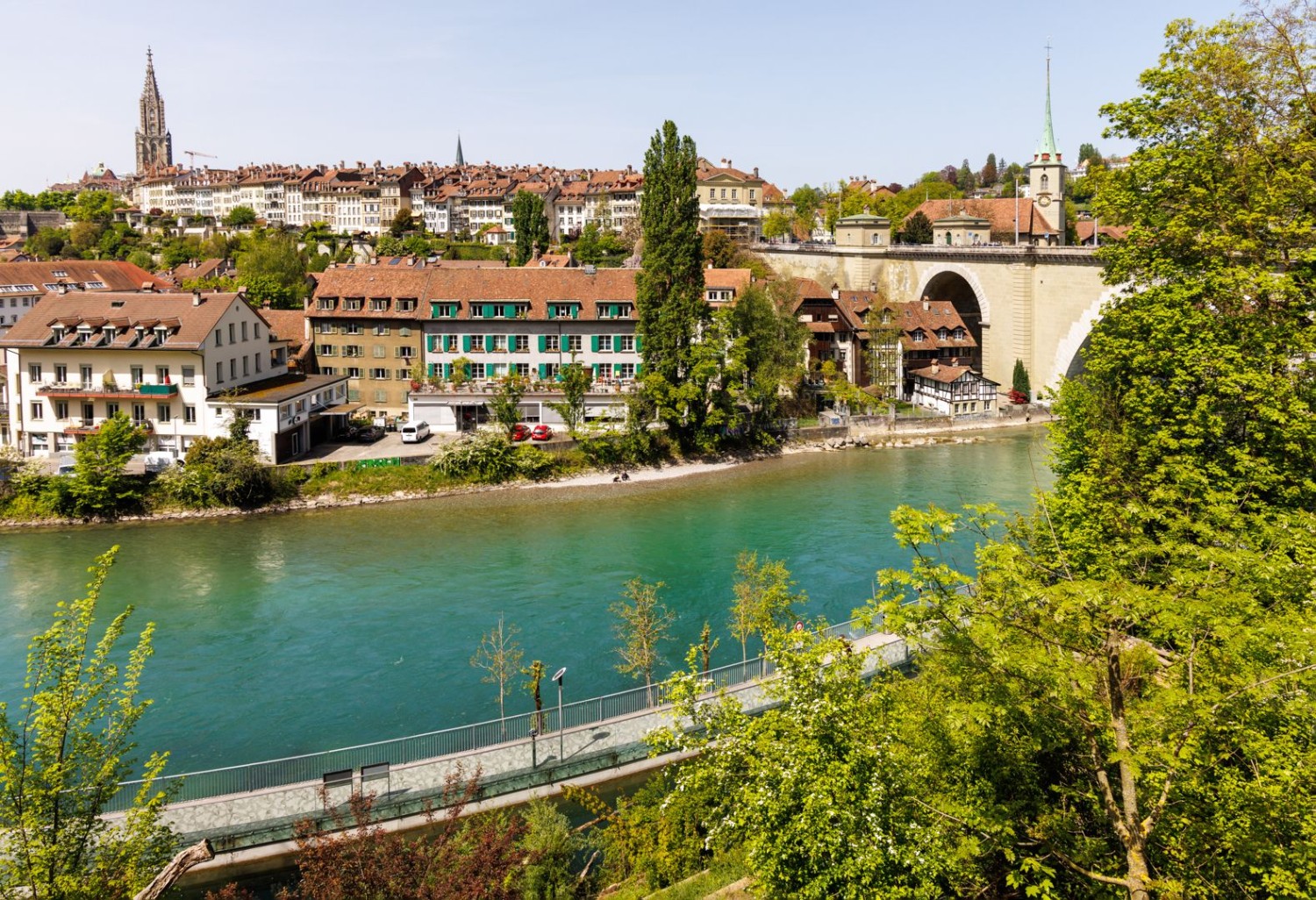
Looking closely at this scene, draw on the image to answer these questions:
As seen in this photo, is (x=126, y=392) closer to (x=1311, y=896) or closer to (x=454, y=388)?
(x=454, y=388)

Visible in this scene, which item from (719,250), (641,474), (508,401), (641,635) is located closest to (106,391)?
(508,401)

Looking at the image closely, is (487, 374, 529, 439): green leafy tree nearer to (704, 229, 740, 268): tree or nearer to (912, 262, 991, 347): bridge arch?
(704, 229, 740, 268): tree

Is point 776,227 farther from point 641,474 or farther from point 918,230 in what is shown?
point 641,474

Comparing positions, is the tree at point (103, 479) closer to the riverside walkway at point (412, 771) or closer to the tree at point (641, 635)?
the tree at point (641, 635)

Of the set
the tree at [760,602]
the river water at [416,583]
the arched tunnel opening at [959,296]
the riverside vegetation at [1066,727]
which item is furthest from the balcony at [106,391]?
the arched tunnel opening at [959,296]

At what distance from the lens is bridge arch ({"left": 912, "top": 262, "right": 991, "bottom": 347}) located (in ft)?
158

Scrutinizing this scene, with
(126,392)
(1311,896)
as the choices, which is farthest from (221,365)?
(1311,896)

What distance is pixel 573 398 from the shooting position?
109 ft

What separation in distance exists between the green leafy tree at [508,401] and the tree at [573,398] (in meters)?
1.28

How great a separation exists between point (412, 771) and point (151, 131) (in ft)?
519

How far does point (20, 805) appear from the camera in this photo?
753cm

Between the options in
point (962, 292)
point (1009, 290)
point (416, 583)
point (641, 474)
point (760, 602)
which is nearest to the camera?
point (760, 602)

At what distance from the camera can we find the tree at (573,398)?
33.4 m

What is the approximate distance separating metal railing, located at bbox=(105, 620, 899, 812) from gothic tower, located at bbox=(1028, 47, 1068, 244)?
4905cm
